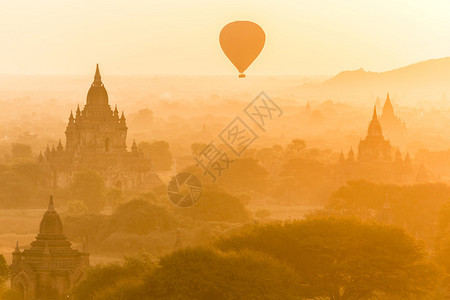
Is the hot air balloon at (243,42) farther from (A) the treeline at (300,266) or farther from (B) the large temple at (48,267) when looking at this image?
(A) the treeline at (300,266)

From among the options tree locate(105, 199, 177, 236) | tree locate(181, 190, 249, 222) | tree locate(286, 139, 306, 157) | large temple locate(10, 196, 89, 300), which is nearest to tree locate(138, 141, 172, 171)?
tree locate(286, 139, 306, 157)

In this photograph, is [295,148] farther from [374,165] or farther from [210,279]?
[210,279]

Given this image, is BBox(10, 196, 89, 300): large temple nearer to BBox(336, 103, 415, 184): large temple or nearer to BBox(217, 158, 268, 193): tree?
BBox(217, 158, 268, 193): tree

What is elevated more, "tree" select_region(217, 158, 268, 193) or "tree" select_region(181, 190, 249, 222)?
"tree" select_region(217, 158, 268, 193)

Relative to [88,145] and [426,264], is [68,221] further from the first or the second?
[426,264]

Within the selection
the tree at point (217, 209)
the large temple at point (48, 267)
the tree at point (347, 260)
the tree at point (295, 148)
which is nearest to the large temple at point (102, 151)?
the tree at point (217, 209)

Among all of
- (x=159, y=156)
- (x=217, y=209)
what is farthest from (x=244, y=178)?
(x=217, y=209)

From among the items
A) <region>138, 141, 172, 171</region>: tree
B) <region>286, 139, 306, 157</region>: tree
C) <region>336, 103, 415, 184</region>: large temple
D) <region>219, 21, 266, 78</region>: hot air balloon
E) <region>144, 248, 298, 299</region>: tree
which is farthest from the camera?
<region>286, 139, 306, 157</region>: tree
